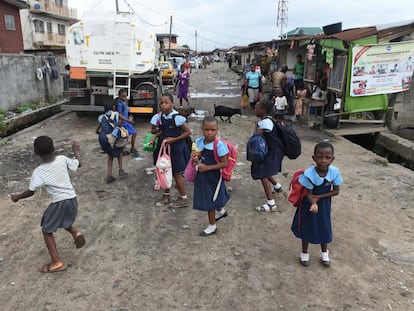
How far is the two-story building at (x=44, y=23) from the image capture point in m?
29.2

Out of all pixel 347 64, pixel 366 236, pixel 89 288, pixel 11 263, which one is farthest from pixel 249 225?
pixel 347 64

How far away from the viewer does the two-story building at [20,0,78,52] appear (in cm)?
2925

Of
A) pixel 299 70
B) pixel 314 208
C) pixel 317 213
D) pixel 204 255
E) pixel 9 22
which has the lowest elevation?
pixel 204 255

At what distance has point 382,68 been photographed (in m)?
8.75

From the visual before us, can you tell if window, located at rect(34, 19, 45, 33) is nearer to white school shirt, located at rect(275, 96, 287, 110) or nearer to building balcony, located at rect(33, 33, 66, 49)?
building balcony, located at rect(33, 33, 66, 49)

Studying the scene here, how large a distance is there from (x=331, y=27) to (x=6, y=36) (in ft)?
62.5

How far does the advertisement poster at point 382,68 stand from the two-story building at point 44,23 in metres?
24.5

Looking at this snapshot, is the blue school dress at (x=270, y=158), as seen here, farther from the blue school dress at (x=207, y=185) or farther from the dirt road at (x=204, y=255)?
the blue school dress at (x=207, y=185)

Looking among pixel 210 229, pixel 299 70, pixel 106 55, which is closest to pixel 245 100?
pixel 299 70

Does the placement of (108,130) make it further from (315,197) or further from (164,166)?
(315,197)

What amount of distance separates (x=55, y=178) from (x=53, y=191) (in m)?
0.13

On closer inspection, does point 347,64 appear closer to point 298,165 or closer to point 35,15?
point 298,165

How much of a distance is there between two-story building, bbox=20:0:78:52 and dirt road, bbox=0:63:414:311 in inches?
1033

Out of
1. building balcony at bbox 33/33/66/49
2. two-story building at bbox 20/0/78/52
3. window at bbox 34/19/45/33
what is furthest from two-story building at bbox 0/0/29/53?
window at bbox 34/19/45/33
